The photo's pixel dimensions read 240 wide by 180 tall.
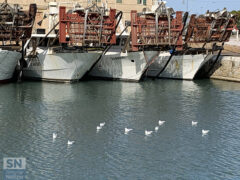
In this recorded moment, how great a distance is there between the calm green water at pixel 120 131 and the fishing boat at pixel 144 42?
2.71 m

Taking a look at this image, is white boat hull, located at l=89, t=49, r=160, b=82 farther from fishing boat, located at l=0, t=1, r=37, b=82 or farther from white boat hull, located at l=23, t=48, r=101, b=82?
fishing boat, located at l=0, t=1, r=37, b=82

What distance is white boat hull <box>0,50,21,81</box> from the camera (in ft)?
164

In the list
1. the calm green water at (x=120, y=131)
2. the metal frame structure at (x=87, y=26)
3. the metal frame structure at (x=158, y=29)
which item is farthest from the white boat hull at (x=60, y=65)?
the metal frame structure at (x=158, y=29)

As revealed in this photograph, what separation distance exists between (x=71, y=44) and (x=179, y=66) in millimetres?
13453

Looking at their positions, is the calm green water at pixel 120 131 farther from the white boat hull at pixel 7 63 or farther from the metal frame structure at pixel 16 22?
the metal frame structure at pixel 16 22

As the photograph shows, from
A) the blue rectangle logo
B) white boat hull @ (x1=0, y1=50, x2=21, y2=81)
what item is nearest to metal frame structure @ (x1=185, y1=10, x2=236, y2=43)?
white boat hull @ (x1=0, y1=50, x2=21, y2=81)

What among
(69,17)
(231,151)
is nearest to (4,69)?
(69,17)

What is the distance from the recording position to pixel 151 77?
198 ft

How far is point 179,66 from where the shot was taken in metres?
57.8

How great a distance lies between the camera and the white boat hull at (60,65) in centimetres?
5162

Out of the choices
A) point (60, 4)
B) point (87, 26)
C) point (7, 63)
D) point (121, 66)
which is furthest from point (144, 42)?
point (60, 4)

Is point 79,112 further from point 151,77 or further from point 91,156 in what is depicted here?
point 151,77

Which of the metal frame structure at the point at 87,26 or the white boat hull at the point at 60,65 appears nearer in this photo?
the metal frame structure at the point at 87,26

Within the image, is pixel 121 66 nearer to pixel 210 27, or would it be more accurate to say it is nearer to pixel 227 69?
pixel 210 27
